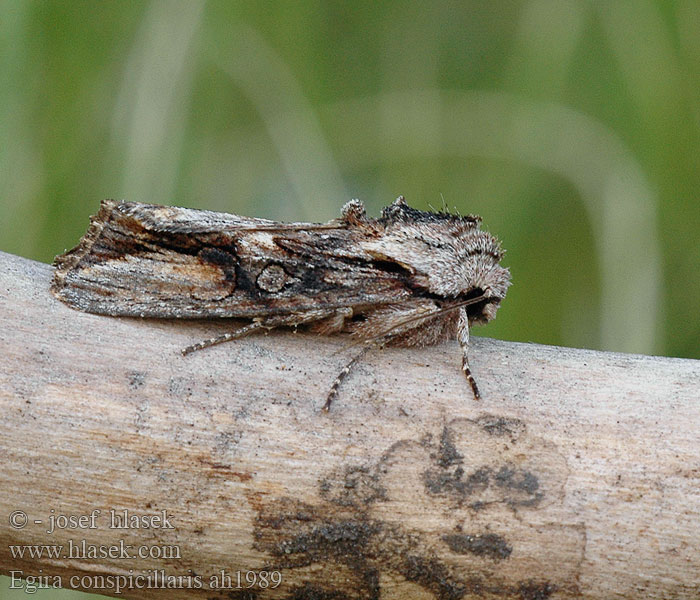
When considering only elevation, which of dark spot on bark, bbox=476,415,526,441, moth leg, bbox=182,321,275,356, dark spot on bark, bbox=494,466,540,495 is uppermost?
moth leg, bbox=182,321,275,356

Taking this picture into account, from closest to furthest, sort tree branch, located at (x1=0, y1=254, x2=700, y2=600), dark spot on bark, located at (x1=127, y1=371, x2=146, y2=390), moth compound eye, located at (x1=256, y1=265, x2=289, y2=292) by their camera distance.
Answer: tree branch, located at (x1=0, y1=254, x2=700, y2=600), dark spot on bark, located at (x1=127, y1=371, x2=146, y2=390), moth compound eye, located at (x1=256, y1=265, x2=289, y2=292)

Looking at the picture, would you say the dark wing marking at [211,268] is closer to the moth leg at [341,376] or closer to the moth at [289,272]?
the moth at [289,272]

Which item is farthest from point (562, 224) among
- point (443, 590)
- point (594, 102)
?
point (443, 590)

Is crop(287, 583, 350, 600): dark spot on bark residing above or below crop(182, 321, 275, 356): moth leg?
below

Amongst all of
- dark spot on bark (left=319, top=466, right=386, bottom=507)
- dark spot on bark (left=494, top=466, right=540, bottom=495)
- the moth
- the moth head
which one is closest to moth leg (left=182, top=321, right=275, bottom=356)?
the moth

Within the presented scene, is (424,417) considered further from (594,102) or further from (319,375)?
(594,102)

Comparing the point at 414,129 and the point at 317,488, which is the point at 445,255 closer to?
the point at 317,488

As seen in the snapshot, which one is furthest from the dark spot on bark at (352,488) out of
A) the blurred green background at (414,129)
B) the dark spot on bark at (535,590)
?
the blurred green background at (414,129)

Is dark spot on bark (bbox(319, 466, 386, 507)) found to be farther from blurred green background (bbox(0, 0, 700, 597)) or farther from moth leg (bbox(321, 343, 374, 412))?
blurred green background (bbox(0, 0, 700, 597))
